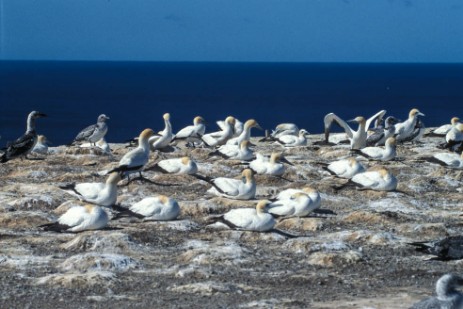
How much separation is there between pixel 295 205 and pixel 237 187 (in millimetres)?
1770

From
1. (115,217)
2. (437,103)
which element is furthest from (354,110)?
(115,217)

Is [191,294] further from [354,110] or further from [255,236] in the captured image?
[354,110]

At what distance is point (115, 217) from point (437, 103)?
9449 cm

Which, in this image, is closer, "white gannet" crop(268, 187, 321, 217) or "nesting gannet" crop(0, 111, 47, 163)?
"white gannet" crop(268, 187, 321, 217)

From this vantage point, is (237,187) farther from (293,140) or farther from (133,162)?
(293,140)

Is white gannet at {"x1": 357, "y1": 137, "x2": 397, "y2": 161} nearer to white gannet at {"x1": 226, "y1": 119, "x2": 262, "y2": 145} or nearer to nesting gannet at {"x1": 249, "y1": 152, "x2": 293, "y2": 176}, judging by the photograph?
white gannet at {"x1": 226, "y1": 119, "x2": 262, "y2": 145}

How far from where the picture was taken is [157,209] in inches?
622

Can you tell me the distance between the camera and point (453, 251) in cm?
1356

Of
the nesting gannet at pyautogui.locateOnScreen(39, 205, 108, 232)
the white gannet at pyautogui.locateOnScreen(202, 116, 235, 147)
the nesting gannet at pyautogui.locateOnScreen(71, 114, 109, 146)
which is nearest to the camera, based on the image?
the nesting gannet at pyautogui.locateOnScreen(39, 205, 108, 232)

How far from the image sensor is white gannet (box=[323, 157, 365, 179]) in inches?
821

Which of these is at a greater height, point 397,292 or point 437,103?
point 397,292

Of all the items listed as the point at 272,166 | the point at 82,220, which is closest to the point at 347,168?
the point at 272,166

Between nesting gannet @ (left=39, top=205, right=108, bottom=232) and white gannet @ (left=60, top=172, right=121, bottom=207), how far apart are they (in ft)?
5.46

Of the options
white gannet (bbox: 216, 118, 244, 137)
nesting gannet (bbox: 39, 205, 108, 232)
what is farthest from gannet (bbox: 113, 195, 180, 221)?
white gannet (bbox: 216, 118, 244, 137)
